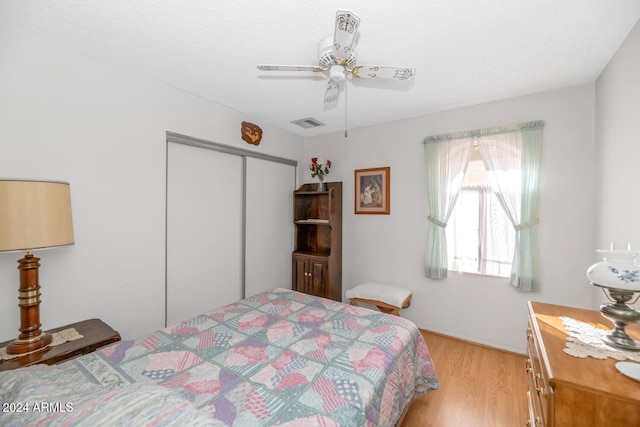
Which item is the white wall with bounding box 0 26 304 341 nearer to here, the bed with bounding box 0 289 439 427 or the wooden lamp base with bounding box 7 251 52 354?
the wooden lamp base with bounding box 7 251 52 354

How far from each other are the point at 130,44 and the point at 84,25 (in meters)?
0.24

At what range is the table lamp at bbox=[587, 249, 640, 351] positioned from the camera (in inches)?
42.8

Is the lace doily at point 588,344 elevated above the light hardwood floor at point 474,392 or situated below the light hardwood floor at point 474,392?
above

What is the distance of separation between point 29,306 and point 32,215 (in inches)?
22.0

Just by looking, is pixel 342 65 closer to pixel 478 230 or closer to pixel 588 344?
pixel 588 344

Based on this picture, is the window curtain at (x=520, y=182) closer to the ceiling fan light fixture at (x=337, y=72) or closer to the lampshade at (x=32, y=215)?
the ceiling fan light fixture at (x=337, y=72)

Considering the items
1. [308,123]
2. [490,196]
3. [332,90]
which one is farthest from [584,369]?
[308,123]

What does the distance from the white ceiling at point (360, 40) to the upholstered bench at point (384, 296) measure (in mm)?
2128

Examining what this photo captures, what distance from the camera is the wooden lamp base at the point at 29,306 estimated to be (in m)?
1.49

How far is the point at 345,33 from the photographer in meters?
1.27

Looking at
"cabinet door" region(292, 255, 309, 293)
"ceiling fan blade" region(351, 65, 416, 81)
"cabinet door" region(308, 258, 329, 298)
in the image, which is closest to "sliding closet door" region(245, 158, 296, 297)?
"cabinet door" region(292, 255, 309, 293)

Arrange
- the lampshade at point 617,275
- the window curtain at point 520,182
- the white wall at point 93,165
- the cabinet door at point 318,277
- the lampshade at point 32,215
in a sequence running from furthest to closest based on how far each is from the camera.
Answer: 1. the cabinet door at point 318,277
2. the window curtain at point 520,182
3. the white wall at point 93,165
4. the lampshade at point 32,215
5. the lampshade at point 617,275

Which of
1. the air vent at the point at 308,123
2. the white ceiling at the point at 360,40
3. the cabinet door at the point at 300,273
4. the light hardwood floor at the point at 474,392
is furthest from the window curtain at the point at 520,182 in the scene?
the cabinet door at the point at 300,273

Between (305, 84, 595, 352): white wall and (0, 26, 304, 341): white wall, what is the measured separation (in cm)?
222
